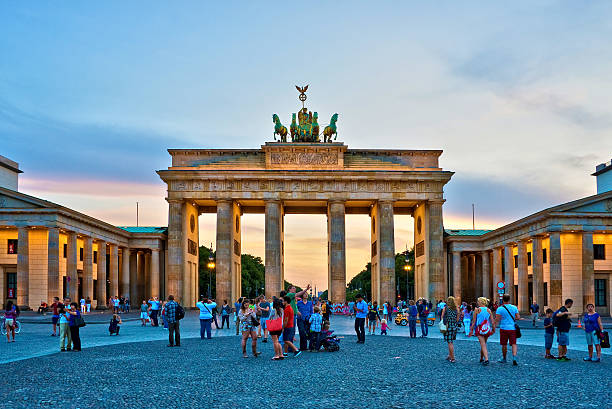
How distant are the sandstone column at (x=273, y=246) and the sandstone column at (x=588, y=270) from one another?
28734mm

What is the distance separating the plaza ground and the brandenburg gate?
148 feet

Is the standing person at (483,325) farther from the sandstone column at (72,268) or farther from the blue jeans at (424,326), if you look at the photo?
the sandstone column at (72,268)

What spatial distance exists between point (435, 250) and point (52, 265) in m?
36.2

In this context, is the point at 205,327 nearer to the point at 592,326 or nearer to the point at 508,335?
the point at 508,335

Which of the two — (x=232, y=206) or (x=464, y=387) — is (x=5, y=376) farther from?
(x=232, y=206)

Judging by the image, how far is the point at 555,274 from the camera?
168 feet

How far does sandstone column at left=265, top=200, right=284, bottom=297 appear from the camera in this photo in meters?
69.6

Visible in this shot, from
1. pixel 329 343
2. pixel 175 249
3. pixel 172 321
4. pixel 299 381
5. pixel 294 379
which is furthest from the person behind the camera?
pixel 175 249

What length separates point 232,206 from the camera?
71.4 m

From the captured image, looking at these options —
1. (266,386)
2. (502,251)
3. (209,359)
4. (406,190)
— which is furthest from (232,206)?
(266,386)

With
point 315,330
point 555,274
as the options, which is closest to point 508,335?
point 315,330

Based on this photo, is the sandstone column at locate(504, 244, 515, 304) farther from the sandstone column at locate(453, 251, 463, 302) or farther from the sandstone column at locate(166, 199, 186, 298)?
the sandstone column at locate(166, 199, 186, 298)

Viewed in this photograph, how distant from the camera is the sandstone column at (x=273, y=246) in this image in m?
69.6

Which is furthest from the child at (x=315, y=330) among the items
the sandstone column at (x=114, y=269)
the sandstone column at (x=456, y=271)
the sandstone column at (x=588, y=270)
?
the sandstone column at (x=456, y=271)
